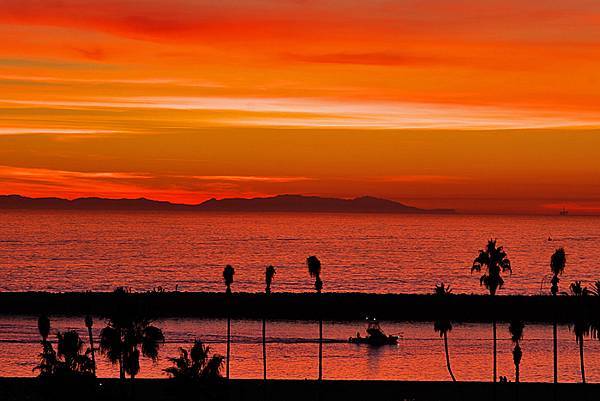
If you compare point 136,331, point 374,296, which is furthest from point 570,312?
point 136,331

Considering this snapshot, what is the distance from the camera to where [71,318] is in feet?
397

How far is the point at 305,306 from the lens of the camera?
12788 centimetres

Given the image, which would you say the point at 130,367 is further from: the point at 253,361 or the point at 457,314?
the point at 457,314

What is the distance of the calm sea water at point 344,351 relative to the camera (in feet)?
274

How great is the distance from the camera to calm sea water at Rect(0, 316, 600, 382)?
8344 centimetres

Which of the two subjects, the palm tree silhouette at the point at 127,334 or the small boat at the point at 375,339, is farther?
the small boat at the point at 375,339

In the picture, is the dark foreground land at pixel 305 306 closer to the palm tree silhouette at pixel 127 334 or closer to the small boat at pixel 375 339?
the small boat at pixel 375 339

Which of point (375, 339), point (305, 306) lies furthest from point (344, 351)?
point (305, 306)

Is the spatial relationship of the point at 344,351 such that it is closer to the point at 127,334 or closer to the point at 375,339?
the point at 375,339

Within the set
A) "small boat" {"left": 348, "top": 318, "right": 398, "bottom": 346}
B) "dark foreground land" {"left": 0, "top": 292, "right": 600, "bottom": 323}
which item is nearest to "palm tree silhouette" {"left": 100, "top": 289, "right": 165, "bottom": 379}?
"small boat" {"left": 348, "top": 318, "right": 398, "bottom": 346}

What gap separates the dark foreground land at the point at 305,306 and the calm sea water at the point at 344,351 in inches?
176

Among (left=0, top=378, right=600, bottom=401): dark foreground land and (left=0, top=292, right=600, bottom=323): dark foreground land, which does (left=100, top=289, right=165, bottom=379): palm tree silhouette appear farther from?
(left=0, top=292, right=600, bottom=323): dark foreground land

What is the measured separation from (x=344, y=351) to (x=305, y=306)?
3116 centimetres

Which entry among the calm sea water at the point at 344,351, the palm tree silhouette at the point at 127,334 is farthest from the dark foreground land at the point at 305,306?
the palm tree silhouette at the point at 127,334
